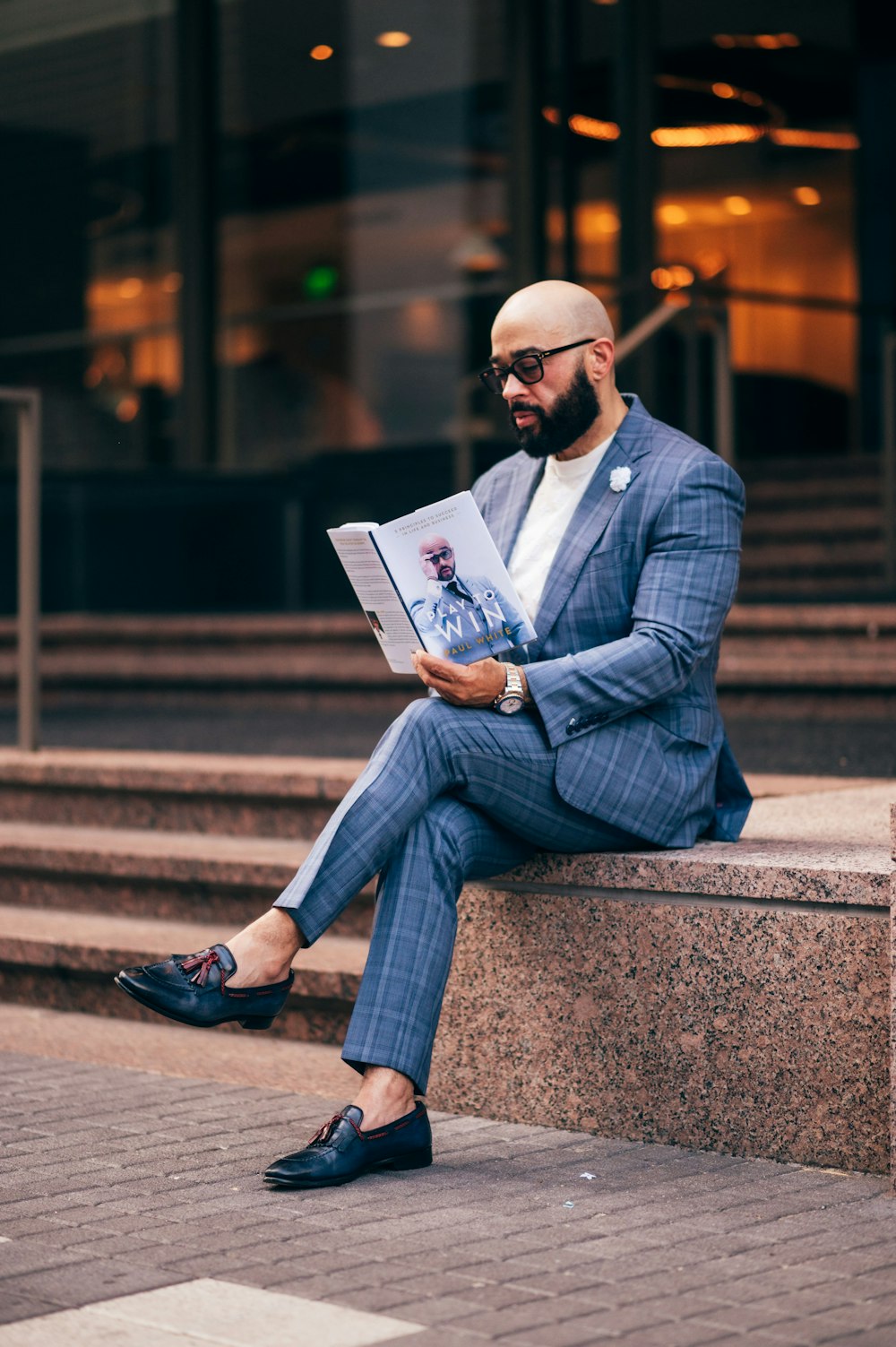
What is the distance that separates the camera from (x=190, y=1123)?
3.99 meters

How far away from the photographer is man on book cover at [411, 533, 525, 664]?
3707 mm

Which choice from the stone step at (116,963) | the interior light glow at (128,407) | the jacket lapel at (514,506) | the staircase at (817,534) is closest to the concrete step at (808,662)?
the staircase at (817,534)

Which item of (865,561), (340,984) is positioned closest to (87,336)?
(865,561)

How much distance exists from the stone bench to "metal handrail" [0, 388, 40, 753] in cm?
269

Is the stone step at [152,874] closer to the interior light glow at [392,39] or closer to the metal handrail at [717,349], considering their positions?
the metal handrail at [717,349]

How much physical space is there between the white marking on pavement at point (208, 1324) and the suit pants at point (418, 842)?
759 millimetres

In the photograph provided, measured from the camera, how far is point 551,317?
394 centimetres

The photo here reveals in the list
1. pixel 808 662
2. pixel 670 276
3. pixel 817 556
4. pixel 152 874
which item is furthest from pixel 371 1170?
pixel 670 276

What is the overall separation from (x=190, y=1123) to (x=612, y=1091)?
851 mm

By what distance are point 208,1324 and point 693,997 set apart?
4.19ft

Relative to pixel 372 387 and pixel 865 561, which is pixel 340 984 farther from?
pixel 372 387

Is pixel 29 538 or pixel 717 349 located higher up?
pixel 717 349

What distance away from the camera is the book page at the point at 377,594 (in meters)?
3.66

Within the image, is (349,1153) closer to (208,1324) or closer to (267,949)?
(267,949)
